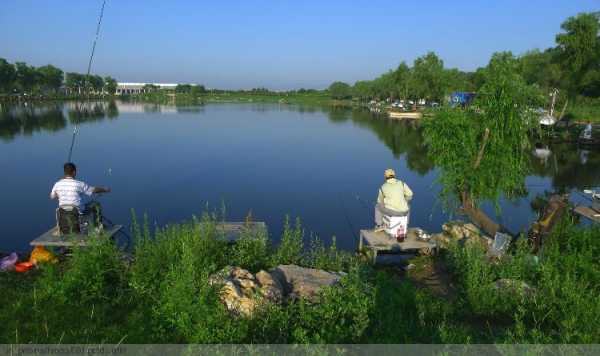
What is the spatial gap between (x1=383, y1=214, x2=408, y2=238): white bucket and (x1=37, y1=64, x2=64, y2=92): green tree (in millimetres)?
152300

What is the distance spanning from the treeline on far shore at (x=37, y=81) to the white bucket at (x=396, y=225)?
90794mm

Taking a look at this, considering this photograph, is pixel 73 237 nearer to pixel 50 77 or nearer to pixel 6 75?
pixel 6 75

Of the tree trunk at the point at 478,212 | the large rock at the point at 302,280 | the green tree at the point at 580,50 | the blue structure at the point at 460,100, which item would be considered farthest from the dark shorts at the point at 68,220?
the green tree at the point at 580,50

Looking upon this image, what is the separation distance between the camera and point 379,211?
8.10 m

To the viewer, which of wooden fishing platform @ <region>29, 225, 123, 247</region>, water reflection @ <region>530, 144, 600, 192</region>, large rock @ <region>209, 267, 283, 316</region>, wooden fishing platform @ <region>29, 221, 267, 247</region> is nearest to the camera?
large rock @ <region>209, 267, 283, 316</region>

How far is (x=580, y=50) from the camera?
3167 centimetres

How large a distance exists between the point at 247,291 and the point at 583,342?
142 inches

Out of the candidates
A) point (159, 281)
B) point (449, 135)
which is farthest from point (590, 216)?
point (159, 281)

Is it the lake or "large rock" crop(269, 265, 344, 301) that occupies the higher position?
"large rock" crop(269, 265, 344, 301)

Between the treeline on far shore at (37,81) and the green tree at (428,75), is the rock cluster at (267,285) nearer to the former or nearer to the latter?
the green tree at (428,75)

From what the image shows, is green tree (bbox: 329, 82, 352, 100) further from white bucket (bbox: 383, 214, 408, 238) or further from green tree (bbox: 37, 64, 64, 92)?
white bucket (bbox: 383, 214, 408, 238)

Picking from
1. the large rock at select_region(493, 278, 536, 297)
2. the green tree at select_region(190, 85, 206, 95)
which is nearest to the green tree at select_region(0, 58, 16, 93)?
the green tree at select_region(190, 85, 206, 95)

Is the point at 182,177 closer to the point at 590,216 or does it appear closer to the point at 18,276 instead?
the point at 18,276

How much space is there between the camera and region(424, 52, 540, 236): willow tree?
9211 millimetres
